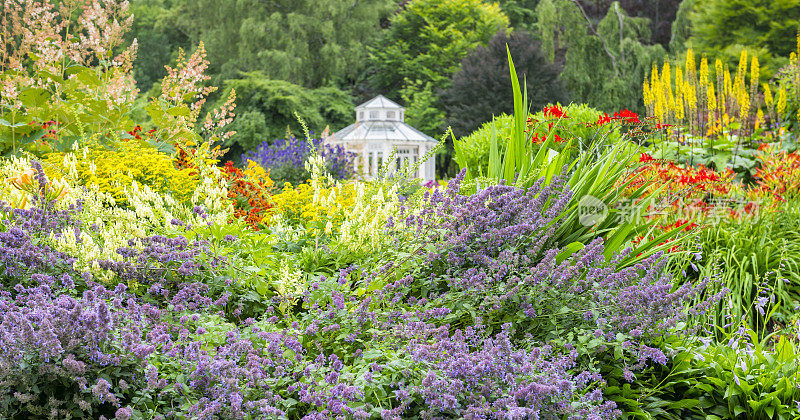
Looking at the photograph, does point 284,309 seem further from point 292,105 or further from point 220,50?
point 220,50

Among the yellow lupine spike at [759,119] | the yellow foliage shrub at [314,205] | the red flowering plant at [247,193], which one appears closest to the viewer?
the yellow foliage shrub at [314,205]

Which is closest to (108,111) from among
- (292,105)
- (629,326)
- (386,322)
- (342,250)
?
(342,250)

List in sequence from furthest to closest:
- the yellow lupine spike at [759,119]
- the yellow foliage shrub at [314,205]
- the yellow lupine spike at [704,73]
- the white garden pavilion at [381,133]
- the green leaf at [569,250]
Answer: the white garden pavilion at [381,133], the yellow lupine spike at [759,119], the yellow lupine spike at [704,73], the yellow foliage shrub at [314,205], the green leaf at [569,250]

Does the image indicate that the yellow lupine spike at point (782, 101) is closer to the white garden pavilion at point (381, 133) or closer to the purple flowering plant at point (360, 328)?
the white garden pavilion at point (381, 133)

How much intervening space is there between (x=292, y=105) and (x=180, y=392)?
17.4m

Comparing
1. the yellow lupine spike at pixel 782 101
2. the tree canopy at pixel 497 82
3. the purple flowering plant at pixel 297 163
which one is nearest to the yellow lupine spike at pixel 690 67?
the yellow lupine spike at pixel 782 101

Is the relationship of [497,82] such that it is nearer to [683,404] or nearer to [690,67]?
[690,67]

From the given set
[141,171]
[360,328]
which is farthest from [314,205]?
[360,328]

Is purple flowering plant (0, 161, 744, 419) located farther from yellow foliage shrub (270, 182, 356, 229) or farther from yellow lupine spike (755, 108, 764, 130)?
yellow lupine spike (755, 108, 764, 130)

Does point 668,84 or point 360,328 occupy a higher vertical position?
point 668,84

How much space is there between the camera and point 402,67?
76.0ft

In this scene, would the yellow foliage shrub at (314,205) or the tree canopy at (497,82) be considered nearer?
the yellow foliage shrub at (314,205)

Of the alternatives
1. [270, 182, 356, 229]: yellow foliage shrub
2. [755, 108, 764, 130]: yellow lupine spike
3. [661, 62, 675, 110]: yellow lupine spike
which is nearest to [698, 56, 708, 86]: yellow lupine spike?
[661, 62, 675, 110]: yellow lupine spike

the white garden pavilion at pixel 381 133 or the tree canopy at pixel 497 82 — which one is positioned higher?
the tree canopy at pixel 497 82
